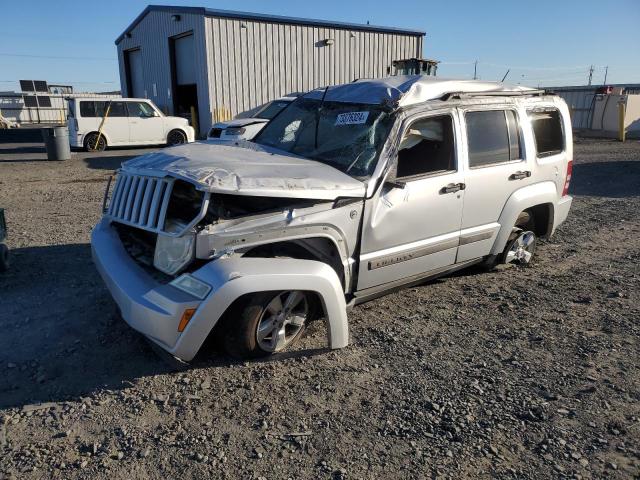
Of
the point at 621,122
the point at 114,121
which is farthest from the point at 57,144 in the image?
the point at 621,122

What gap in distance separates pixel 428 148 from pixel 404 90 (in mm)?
588

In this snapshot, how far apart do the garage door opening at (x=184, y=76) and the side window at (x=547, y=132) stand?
58.5 feet

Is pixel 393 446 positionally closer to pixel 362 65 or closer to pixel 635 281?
pixel 635 281

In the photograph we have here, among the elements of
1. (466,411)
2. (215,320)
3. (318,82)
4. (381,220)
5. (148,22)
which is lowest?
(466,411)

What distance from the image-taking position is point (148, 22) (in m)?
22.8

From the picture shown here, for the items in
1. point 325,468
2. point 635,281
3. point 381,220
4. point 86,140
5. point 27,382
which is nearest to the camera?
point 325,468

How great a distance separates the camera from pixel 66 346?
3.75 meters

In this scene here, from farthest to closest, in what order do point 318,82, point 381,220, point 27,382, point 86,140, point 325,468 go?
point 318,82
point 86,140
point 381,220
point 27,382
point 325,468

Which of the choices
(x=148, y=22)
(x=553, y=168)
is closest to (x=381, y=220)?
(x=553, y=168)

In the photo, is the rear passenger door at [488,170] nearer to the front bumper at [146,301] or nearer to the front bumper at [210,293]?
the front bumper at [210,293]

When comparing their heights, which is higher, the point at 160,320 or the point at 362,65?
the point at 362,65

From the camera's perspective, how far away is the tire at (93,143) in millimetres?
16558

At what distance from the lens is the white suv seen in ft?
53.6

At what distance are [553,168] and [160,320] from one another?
171 inches
